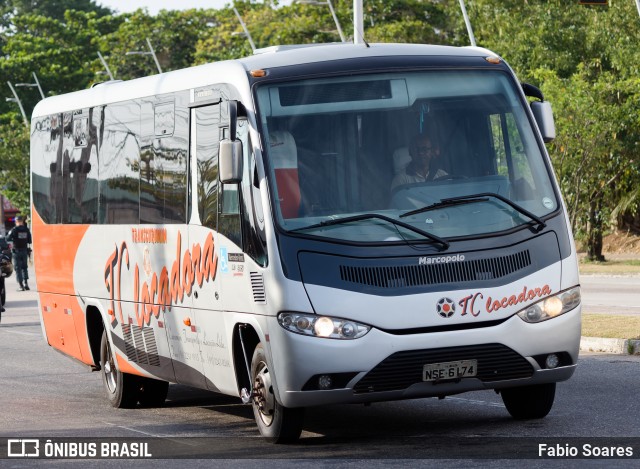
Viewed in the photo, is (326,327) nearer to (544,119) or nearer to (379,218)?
(379,218)

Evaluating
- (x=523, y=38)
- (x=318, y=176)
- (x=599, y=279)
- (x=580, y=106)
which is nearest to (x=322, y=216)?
(x=318, y=176)

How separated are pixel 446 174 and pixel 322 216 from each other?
1.03m

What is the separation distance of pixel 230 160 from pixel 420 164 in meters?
1.36

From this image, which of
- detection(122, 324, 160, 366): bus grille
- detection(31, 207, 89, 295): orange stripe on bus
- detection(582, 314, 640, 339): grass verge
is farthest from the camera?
detection(582, 314, 640, 339): grass verge

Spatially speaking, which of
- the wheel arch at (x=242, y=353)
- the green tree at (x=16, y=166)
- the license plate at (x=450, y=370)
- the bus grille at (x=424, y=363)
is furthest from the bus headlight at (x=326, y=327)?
the green tree at (x=16, y=166)

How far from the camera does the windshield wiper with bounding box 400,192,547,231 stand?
33.7 feet

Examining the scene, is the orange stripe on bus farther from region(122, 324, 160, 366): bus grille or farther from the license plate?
the license plate

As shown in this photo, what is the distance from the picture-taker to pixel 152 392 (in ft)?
45.4

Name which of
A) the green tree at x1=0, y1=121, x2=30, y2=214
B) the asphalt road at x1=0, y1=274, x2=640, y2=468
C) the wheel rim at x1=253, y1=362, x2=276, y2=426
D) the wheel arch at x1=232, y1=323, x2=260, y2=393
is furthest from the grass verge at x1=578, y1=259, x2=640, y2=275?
the green tree at x1=0, y1=121, x2=30, y2=214

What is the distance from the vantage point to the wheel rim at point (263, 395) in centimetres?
1030

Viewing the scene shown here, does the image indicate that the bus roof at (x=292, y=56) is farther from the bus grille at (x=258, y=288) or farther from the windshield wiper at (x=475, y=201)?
the bus grille at (x=258, y=288)

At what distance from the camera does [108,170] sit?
46.1ft

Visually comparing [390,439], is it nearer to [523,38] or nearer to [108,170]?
[108,170]

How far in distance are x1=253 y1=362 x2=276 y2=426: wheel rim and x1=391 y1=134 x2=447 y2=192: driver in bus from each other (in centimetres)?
157
